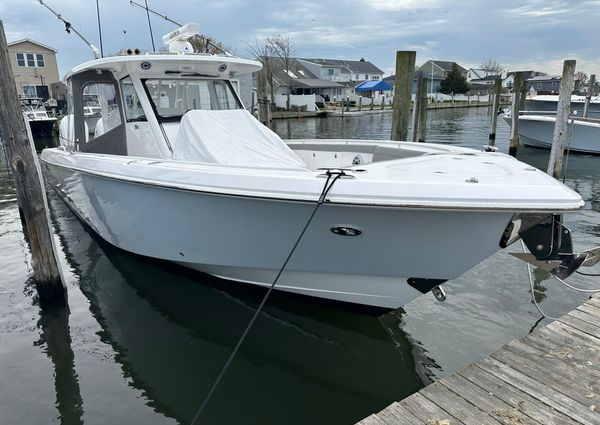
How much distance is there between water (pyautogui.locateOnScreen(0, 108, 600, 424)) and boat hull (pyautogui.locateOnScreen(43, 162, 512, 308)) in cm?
43

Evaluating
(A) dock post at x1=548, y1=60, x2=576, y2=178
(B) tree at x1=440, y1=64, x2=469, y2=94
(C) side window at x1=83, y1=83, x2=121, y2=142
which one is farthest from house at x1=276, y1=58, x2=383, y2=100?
(C) side window at x1=83, y1=83, x2=121, y2=142

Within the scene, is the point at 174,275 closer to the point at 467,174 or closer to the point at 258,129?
the point at 258,129

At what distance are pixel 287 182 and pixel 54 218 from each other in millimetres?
7191

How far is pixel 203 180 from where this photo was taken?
3.73 meters

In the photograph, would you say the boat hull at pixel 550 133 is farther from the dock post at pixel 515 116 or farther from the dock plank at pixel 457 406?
the dock plank at pixel 457 406

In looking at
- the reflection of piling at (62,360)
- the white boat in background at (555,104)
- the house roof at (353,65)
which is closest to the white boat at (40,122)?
the reflection of piling at (62,360)

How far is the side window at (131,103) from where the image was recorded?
5.40 metres

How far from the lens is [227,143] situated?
4.70 m

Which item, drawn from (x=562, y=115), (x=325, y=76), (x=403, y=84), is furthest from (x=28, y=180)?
(x=325, y=76)

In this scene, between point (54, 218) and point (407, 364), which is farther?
point (54, 218)

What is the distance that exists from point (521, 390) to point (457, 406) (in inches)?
19.3

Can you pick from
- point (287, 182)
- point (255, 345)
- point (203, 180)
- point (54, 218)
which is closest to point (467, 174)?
point (287, 182)

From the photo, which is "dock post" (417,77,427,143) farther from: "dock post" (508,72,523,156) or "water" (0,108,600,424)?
"water" (0,108,600,424)

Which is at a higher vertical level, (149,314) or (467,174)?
(467,174)
